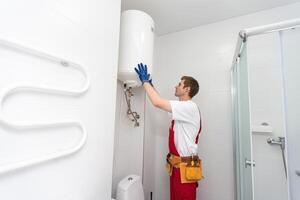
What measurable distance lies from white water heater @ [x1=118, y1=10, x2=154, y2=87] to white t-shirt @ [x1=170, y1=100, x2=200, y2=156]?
401mm

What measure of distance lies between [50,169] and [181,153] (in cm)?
A: 97

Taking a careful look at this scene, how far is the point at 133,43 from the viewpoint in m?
1.24

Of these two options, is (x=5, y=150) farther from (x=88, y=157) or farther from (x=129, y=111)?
(x=129, y=111)

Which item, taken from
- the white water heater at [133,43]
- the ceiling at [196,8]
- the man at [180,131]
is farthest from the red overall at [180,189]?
the ceiling at [196,8]

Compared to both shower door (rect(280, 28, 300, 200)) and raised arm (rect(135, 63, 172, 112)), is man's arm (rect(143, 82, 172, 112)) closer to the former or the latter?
raised arm (rect(135, 63, 172, 112))

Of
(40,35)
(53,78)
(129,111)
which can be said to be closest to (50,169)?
(53,78)

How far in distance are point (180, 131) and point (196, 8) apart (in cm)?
116

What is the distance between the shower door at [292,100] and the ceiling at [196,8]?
81cm

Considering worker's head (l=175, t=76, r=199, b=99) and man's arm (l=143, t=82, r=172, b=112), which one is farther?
worker's head (l=175, t=76, r=199, b=99)

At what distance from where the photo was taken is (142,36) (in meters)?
1.25

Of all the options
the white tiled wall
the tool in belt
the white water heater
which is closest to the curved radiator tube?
the white water heater

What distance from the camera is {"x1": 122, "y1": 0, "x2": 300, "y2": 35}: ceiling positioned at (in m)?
1.46

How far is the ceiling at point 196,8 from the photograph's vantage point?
146cm

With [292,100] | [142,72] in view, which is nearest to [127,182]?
[142,72]
